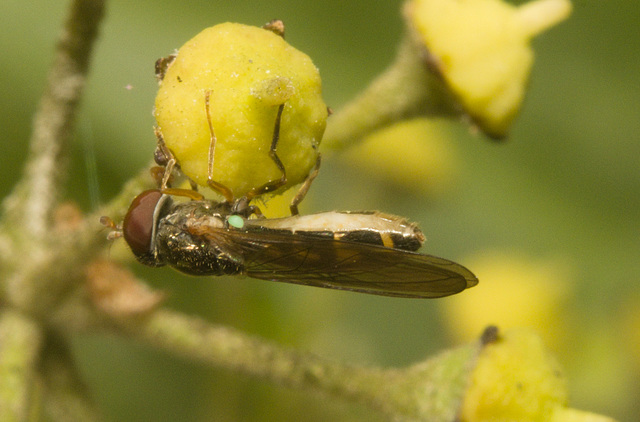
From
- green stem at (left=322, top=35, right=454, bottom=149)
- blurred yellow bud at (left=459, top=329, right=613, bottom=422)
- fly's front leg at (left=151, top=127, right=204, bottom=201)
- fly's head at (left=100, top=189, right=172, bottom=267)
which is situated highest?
green stem at (left=322, top=35, right=454, bottom=149)

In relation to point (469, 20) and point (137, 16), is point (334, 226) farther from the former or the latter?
point (137, 16)

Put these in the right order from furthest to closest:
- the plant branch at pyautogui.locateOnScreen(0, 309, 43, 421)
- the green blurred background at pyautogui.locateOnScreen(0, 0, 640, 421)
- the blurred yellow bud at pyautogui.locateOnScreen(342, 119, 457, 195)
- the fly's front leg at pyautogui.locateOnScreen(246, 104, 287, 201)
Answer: the blurred yellow bud at pyautogui.locateOnScreen(342, 119, 457, 195) < the green blurred background at pyautogui.locateOnScreen(0, 0, 640, 421) < the plant branch at pyautogui.locateOnScreen(0, 309, 43, 421) < the fly's front leg at pyautogui.locateOnScreen(246, 104, 287, 201)

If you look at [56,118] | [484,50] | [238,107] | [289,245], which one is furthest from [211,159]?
[484,50]

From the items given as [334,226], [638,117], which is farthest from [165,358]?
[638,117]

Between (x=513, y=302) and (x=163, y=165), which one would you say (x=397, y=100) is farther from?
(x=513, y=302)

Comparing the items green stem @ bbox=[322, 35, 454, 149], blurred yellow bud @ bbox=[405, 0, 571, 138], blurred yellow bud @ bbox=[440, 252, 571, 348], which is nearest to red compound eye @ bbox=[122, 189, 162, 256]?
green stem @ bbox=[322, 35, 454, 149]

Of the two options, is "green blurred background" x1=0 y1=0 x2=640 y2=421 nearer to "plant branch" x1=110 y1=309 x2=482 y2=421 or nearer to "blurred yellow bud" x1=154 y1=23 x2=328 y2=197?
"plant branch" x1=110 y1=309 x2=482 y2=421

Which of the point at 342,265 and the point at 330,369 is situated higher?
the point at 342,265
